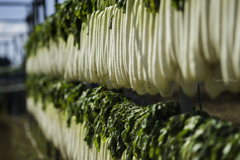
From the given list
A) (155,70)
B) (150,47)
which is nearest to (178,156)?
(155,70)

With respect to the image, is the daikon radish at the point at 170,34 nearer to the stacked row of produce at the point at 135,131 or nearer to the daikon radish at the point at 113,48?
the stacked row of produce at the point at 135,131

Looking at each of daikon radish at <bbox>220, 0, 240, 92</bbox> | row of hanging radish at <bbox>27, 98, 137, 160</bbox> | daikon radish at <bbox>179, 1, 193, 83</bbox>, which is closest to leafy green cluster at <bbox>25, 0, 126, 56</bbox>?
daikon radish at <bbox>179, 1, 193, 83</bbox>

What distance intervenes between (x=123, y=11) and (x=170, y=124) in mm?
826

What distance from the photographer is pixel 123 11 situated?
1818 millimetres

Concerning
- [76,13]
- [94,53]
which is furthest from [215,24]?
[76,13]

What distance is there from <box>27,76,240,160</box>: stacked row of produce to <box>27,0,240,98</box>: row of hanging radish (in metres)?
0.15

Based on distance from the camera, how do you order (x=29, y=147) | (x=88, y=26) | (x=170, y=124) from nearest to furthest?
(x=170, y=124)
(x=88, y=26)
(x=29, y=147)

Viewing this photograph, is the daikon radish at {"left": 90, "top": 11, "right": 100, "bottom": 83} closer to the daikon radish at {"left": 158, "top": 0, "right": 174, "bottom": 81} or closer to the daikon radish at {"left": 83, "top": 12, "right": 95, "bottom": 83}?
the daikon radish at {"left": 83, "top": 12, "right": 95, "bottom": 83}

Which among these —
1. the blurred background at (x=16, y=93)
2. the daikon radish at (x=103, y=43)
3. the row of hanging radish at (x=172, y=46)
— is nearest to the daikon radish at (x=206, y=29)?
the row of hanging radish at (x=172, y=46)

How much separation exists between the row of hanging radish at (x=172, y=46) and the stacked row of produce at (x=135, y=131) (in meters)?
0.15

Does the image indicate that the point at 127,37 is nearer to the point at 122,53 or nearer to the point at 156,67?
the point at 122,53

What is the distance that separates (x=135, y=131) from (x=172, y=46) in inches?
27.6

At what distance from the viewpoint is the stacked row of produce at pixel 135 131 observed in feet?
3.85

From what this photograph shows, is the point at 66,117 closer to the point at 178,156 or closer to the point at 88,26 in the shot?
the point at 88,26
